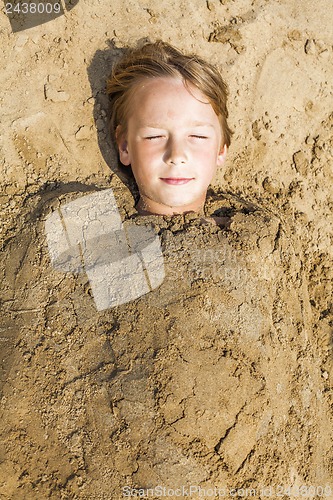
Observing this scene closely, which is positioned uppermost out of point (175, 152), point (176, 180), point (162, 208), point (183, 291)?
point (175, 152)

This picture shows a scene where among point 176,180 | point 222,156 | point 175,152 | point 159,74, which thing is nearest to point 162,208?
point 176,180

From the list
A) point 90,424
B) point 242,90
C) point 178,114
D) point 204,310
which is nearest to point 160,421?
point 90,424

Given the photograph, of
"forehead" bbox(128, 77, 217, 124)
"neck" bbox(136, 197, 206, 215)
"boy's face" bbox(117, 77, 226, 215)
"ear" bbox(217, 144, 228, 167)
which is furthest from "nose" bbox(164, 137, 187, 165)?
"ear" bbox(217, 144, 228, 167)

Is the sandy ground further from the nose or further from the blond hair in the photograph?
the nose

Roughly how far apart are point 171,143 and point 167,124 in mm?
87

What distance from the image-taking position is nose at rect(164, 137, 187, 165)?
2.48 metres

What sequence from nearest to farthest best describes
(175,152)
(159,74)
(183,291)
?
(183,291)
(175,152)
(159,74)

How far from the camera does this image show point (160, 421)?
2059 mm

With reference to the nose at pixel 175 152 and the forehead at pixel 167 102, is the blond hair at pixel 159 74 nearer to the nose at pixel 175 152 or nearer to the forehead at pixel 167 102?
the forehead at pixel 167 102

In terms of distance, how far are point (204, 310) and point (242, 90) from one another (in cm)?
135

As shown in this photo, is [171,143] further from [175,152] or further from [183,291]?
[183,291]

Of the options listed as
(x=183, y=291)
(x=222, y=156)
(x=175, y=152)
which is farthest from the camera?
(x=222, y=156)

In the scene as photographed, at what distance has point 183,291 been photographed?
88.3 inches

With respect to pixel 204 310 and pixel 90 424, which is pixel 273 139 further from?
pixel 90 424
